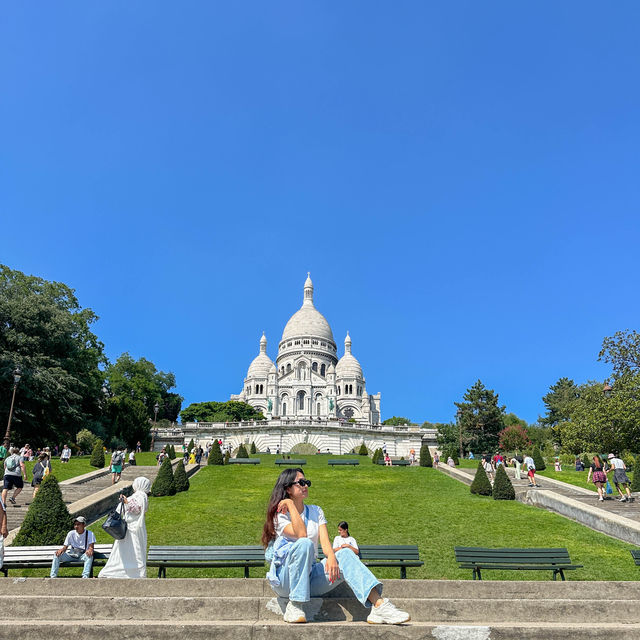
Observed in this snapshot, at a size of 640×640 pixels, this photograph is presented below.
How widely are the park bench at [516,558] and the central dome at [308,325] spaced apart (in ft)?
316

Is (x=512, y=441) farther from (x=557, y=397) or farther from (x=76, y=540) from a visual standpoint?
(x=76, y=540)

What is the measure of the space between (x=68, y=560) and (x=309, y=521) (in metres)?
5.20

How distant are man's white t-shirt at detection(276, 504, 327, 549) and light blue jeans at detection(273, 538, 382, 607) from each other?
0.72 ft

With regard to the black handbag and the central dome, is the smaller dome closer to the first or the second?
the central dome

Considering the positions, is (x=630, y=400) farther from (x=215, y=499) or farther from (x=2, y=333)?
(x=2, y=333)

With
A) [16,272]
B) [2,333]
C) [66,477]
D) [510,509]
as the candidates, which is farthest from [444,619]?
[16,272]

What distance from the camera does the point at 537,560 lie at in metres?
8.75

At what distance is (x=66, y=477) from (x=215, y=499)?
823 centimetres

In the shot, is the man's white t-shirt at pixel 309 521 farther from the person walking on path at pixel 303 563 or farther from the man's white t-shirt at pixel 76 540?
the man's white t-shirt at pixel 76 540

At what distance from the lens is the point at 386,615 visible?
4883 mm

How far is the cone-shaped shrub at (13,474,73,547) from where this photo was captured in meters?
10.6

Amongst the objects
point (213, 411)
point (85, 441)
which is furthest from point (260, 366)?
point (85, 441)

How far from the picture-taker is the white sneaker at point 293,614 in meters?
4.92

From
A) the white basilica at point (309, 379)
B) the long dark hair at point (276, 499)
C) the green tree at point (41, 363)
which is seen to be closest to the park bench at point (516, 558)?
the long dark hair at point (276, 499)
